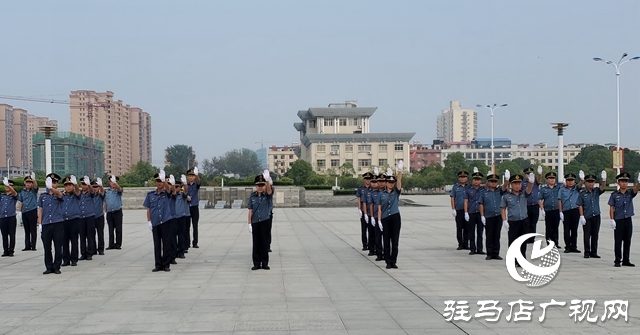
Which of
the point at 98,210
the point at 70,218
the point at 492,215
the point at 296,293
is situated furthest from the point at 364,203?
the point at 70,218

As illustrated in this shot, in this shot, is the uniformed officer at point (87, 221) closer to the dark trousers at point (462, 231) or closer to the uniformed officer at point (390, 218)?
the uniformed officer at point (390, 218)

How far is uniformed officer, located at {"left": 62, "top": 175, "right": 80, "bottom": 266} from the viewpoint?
39.7ft

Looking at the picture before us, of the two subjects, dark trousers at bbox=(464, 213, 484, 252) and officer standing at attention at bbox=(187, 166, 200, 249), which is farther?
officer standing at attention at bbox=(187, 166, 200, 249)

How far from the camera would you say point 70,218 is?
12.2m

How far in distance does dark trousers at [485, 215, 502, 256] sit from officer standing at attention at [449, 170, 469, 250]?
65.7 inches

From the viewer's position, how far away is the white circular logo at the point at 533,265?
9938mm

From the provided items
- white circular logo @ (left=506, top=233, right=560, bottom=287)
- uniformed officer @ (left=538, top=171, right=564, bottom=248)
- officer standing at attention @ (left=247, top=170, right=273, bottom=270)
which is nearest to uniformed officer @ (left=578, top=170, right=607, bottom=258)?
white circular logo @ (left=506, top=233, right=560, bottom=287)

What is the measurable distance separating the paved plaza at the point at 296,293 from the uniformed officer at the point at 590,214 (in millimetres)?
312

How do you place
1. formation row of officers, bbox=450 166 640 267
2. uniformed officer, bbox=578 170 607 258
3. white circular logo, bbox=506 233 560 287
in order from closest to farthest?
white circular logo, bbox=506 233 560 287, formation row of officers, bbox=450 166 640 267, uniformed officer, bbox=578 170 607 258

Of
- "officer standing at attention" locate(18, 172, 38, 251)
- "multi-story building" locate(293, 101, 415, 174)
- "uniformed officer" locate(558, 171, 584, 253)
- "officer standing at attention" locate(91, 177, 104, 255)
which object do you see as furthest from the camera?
"multi-story building" locate(293, 101, 415, 174)

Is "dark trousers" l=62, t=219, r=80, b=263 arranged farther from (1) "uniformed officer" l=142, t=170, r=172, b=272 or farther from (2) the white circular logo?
(2) the white circular logo

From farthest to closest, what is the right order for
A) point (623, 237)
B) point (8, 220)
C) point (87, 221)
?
point (8, 220)
point (87, 221)
point (623, 237)

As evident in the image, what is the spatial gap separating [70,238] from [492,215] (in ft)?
26.7

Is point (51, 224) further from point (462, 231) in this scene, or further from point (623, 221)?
point (623, 221)
